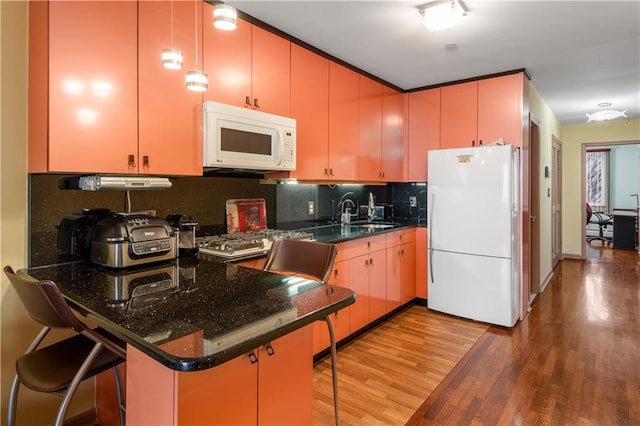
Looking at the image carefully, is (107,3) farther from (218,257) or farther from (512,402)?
(512,402)

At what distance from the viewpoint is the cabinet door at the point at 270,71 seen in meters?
2.44

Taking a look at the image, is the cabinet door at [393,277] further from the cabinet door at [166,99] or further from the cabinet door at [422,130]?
the cabinet door at [166,99]

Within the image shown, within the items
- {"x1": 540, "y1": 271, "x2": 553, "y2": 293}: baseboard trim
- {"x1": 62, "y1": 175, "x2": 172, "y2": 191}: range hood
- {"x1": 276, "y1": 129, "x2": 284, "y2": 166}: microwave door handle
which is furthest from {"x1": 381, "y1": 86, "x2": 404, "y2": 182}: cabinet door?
{"x1": 62, "y1": 175, "x2": 172, "y2": 191}: range hood

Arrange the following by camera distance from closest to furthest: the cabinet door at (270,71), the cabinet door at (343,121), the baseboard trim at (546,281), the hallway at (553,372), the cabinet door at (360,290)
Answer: the hallway at (553,372), the cabinet door at (270,71), the cabinet door at (360,290), the cabinet door at (343,121), the baseboard trim at (546,281)

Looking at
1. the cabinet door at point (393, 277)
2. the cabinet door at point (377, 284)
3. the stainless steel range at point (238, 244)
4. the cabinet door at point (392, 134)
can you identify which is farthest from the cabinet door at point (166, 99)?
the cabinet door at point (392, 134)

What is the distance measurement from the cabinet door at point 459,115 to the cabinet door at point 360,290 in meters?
1.64

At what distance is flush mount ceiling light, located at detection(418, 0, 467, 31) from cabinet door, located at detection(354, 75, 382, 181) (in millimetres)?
1204

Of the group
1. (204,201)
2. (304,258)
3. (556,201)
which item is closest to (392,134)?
(204,201)

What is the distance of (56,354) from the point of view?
1.44m

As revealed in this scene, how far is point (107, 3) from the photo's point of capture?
1.70m

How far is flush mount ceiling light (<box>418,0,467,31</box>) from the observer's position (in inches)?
86.0

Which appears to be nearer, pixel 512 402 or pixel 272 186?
pixel 512 402

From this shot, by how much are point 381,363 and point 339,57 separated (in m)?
2.45

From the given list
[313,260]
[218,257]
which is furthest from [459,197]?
[218,257]
